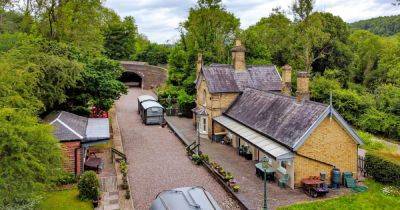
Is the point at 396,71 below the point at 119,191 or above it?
above

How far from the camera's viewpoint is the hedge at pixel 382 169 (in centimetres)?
2046

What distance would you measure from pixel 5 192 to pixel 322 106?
16.4 m

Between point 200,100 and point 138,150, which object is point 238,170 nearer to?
point 138,150

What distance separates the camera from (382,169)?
21188 mm

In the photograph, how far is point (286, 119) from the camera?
23.2m

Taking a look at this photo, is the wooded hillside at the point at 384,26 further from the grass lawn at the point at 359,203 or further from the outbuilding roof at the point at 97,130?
the outbuilding roof at the point at 97,130

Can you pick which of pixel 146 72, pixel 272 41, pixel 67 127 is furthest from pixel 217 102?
pixel 146 72

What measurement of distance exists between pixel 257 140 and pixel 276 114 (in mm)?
2392

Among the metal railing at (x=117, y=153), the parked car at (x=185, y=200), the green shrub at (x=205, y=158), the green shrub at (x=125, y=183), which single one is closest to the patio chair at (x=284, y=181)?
the green shrub at (x=205, y=158)

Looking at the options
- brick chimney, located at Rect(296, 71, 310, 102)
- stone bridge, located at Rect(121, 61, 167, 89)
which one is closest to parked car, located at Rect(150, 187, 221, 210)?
brick chimney, located at Rect(296, 71, 310, 102)

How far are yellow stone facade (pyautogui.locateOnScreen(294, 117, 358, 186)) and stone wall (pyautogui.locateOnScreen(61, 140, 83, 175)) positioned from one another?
12.6 meters

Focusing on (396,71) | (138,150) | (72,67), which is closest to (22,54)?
(72,67)

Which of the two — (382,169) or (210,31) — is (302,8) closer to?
(210,31)

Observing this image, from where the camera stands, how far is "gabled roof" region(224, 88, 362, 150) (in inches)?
813
